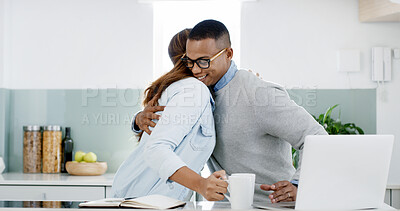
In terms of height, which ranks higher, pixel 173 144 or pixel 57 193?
pixel 173 144

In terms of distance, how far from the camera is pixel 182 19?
133 inches

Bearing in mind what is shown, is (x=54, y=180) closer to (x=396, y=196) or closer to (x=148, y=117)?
(x=148, y=117)

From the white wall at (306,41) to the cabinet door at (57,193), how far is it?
129 cm

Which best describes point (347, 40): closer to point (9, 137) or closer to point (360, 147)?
point (360, 147)

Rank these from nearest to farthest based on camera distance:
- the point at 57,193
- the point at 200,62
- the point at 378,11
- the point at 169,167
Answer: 1. the point at 169,167
2. the point at 200,62
3. the point at 57,193
4. the point at 378,11

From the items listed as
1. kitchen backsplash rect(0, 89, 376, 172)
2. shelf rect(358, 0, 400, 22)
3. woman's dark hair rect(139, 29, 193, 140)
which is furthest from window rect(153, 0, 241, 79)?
woman's dark hair rect(139, 29, 193, 140)

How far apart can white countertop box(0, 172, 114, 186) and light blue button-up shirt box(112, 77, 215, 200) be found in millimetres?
1124

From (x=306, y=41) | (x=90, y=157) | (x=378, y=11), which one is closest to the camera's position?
(x=378, y=11)

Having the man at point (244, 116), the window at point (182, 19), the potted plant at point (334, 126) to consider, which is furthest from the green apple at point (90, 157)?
the man at point (244, 116)

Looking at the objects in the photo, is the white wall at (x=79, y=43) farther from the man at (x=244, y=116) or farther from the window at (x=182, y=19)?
the man at (x=244, y=116)

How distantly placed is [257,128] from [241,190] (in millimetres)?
471

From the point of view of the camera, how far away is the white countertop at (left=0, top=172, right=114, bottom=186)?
2785 mm

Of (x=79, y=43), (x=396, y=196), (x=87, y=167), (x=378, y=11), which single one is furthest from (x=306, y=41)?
(x=87, y=167)

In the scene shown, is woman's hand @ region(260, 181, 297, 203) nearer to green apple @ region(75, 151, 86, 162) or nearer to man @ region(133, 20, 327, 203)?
man @ region(133, 20, 327, 203)
